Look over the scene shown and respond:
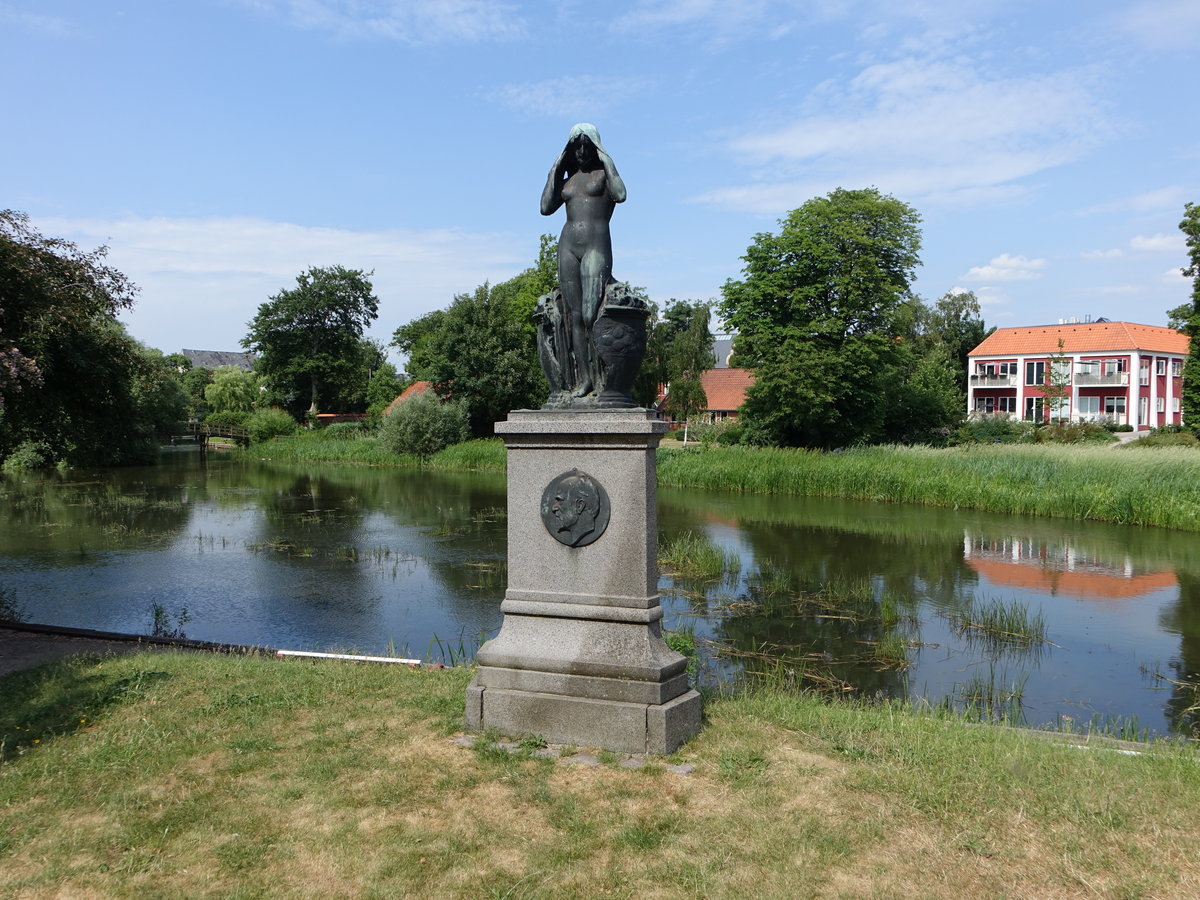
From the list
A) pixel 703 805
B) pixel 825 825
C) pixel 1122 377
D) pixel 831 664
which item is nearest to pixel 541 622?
pixel 703 805

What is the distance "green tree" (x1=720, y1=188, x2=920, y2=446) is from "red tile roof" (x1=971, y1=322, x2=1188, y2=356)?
24.6m

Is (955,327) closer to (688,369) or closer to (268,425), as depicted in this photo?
(688,369)

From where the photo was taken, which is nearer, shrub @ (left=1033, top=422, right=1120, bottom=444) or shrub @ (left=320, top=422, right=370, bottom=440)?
shrub @ (left=1033, top=422, right=1120, bottom=444)

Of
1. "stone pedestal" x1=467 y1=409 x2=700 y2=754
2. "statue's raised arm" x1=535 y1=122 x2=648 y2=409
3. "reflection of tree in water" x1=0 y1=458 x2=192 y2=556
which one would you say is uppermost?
"statue's raised arm" x1=535 y1=122 x2=648 y2=409

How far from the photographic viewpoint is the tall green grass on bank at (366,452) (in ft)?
137

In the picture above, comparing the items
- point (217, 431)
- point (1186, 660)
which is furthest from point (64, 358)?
point (217, 431)

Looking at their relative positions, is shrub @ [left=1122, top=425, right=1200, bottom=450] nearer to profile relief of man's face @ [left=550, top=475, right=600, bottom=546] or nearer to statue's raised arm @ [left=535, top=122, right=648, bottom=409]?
statue's raised arm @ [left=535, top=122, right=648, bottom=409]

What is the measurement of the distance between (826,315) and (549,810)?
35945 millimetres

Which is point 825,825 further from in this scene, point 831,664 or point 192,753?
point 831,664

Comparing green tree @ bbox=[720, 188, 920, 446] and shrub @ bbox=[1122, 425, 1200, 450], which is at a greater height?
green tree @ bbox=[720, 188, 920, 446]

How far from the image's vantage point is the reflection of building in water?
15.2 meters

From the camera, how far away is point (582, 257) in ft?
20.9

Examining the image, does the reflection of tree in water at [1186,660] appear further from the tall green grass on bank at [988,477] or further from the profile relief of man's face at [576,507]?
the profile relief of man's face at [576,507]

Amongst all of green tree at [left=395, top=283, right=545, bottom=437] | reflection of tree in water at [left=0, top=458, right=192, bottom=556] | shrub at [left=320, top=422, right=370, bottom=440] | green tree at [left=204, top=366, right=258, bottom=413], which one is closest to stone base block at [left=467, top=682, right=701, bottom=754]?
reflection of tree in water at [left=0, top=458, right=192, bottom=556]
